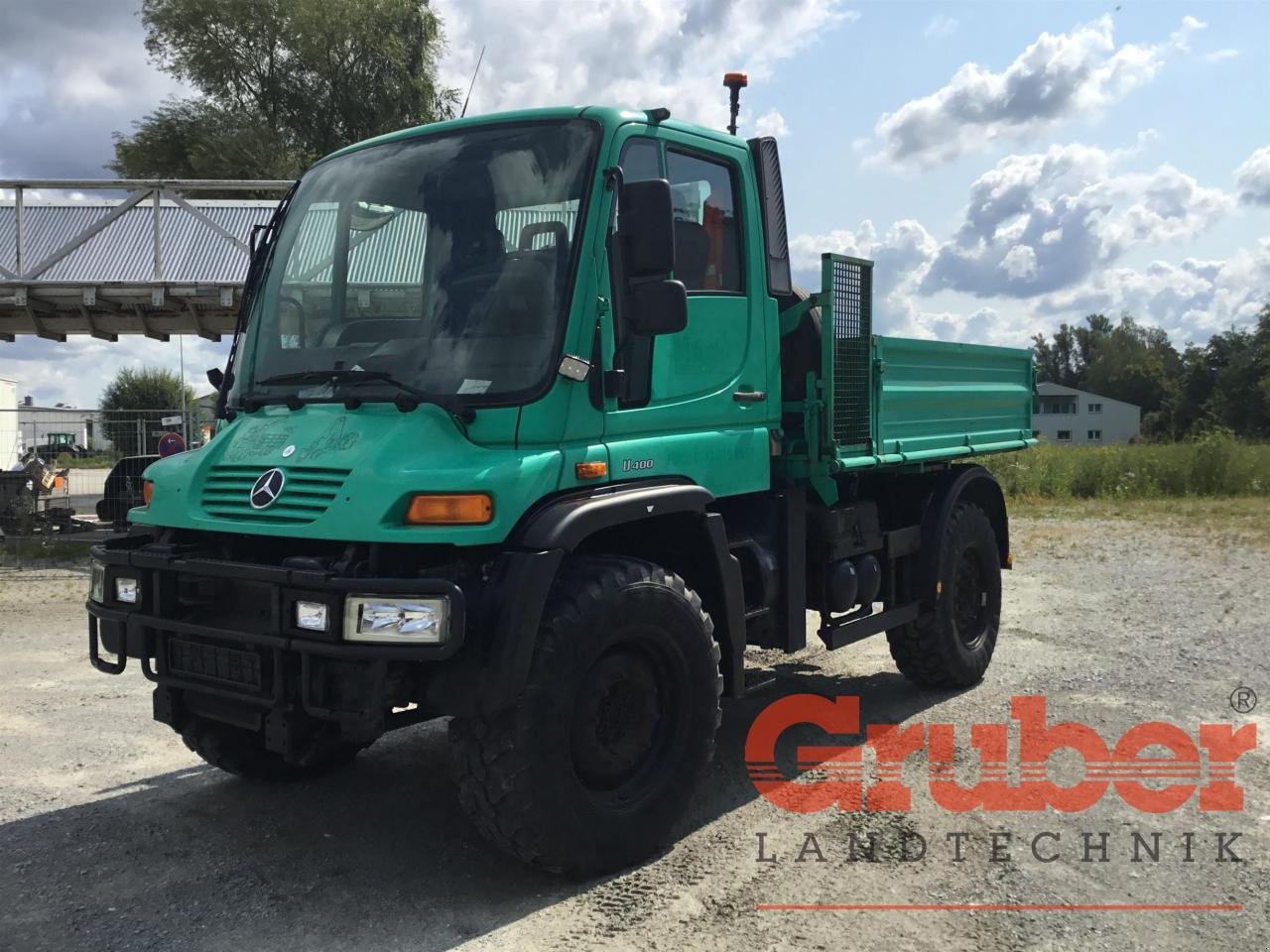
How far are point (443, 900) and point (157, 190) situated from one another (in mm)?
14261

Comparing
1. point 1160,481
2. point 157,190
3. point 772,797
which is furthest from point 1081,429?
point 772,797

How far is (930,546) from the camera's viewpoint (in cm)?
674

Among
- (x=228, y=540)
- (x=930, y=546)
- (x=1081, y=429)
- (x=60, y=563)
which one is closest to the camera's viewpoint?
(x=228, y=540)

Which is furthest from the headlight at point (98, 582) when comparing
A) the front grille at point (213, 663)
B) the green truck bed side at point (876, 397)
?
the green truck bed side at point (876, 397)

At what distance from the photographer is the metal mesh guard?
222 inches

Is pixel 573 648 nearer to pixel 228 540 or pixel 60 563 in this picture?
pixel 228 540

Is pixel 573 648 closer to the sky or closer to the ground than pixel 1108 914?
closer to the sky

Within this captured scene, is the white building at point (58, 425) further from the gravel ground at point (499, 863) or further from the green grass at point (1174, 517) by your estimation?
the green grass at point (1174, 517)

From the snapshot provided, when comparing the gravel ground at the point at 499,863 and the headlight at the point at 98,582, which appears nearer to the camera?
the gravel ground at the point at 499,863

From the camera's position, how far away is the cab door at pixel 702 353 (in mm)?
4426

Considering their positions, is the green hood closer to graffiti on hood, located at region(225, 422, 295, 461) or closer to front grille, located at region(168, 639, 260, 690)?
graffiti on hood, located at region(225, 422, 295, 461)

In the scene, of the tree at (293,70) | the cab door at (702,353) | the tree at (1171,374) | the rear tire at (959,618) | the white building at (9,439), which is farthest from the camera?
the tree at (1171,374)

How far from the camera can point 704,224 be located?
493cm

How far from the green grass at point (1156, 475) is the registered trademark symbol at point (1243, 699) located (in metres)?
15.9
